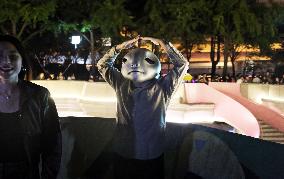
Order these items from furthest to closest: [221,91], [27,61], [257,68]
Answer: [257,68]
[221,91]
[27,61]

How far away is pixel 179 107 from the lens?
16000 millimetres

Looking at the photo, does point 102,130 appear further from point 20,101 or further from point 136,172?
point 20,101

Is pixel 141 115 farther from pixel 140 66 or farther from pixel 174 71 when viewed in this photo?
pixel 174 71

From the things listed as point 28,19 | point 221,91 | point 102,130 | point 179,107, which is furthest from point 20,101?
point 28,19

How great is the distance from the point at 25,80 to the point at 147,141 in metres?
1.12

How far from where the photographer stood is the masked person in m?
3.88

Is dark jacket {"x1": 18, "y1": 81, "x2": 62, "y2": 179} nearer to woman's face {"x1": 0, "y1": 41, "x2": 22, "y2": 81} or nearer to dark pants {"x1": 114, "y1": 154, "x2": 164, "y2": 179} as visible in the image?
woman's face {"x1": 0, "y1": 41, "x2": 22, "y2": 81}

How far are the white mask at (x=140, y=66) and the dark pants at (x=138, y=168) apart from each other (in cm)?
62

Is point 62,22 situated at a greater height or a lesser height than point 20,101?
greater

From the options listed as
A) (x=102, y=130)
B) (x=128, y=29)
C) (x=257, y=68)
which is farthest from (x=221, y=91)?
(x=257, y=68)

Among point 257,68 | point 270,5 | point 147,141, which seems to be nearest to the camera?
point 147,141

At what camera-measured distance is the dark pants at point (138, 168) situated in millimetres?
3912

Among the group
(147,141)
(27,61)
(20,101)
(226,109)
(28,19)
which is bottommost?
(226,109)

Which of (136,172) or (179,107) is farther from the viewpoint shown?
(179,107)
